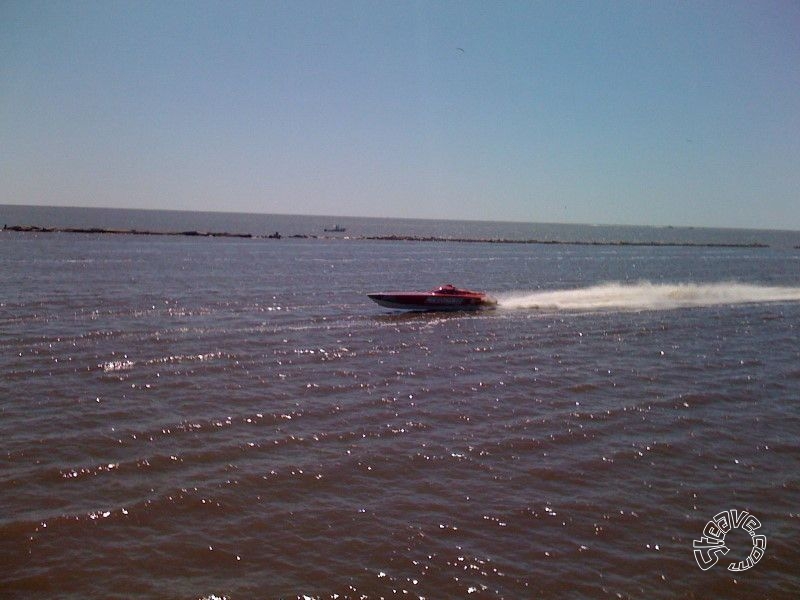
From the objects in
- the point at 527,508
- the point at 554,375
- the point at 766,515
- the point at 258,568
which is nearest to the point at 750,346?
the point at 554,375

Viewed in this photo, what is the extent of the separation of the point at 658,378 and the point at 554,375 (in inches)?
123

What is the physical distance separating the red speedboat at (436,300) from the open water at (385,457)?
191 inches

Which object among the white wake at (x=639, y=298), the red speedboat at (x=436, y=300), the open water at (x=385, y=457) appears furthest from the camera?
the white wake at (x=639, y=298)

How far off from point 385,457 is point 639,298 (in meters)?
29.4

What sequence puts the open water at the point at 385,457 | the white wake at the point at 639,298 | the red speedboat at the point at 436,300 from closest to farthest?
the open water at the point at 385,457, the red speedboat at the point at 436,300, the white wake at the point at 639,298

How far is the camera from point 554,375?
1916 centimetres

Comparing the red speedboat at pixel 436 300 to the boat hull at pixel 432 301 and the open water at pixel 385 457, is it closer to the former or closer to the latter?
the boat hull at pixel 432 301

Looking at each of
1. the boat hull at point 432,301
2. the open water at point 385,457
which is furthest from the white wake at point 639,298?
the open water at point 385,457

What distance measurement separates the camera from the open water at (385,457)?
888cm

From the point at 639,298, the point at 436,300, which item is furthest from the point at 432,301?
the point at 639,298

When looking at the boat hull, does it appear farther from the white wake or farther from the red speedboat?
the white wake

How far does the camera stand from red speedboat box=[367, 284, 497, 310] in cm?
3275

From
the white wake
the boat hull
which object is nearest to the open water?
the boat hull

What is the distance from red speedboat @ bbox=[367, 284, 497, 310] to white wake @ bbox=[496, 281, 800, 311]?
1.98 m
